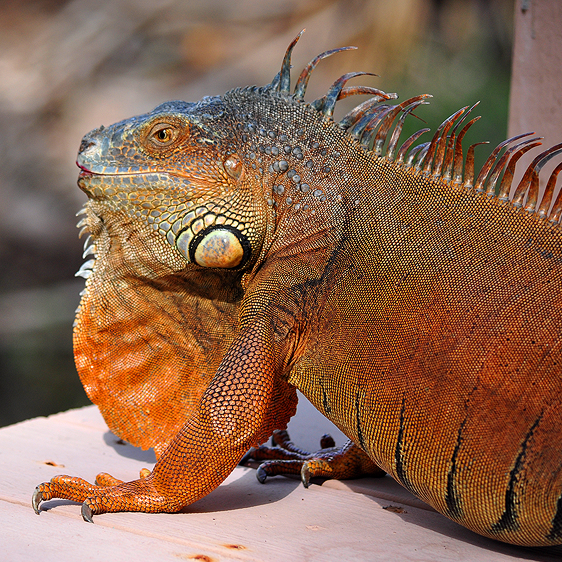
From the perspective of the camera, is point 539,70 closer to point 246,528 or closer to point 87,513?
point 246,528

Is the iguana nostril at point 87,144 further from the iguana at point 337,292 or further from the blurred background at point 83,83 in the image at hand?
the blurred background at point 83,83

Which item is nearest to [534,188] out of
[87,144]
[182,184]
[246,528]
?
[182,184]

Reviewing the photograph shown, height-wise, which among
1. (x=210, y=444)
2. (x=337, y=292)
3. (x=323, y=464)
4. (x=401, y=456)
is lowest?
(x=323, y=464)

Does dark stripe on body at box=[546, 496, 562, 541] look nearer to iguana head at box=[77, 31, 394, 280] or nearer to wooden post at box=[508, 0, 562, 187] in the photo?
iguana head at box=[77, 31, 394, 280]

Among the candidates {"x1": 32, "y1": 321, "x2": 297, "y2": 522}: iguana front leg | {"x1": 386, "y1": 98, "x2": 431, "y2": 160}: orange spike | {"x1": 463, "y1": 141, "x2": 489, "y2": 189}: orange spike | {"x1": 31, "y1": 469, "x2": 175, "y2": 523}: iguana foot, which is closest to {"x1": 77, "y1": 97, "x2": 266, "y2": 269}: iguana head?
{"x1": 32, "y1": 321, "x2": 297, "y2": 522}: iguana front leg

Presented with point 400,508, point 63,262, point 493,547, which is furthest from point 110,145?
point 63,262
